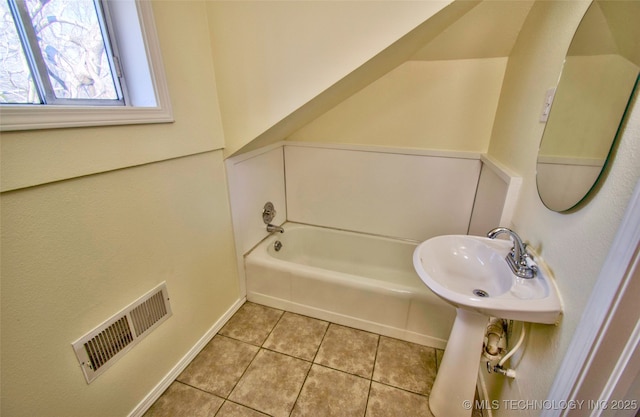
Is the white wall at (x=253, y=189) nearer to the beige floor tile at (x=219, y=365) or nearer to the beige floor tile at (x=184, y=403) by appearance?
the beige floor tile at (x=219, y=365)

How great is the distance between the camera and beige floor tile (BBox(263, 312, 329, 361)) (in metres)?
1.60

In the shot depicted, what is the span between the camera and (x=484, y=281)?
1167 millimetres

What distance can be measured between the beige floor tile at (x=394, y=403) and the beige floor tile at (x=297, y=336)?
400 mm

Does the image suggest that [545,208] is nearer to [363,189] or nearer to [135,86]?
[363,189]

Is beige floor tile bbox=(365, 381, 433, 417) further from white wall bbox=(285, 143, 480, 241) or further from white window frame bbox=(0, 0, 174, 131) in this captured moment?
white window frame bbox=(0, 0, 174, 131)

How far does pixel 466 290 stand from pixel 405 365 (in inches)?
26.0

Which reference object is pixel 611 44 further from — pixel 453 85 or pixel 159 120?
pixel 159 120

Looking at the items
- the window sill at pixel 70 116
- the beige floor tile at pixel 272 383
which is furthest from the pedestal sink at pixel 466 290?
the window sill at pixel 70 116

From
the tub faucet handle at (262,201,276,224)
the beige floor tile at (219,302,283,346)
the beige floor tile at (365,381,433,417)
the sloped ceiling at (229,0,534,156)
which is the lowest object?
the beige floor tile at (365,381,433,417)

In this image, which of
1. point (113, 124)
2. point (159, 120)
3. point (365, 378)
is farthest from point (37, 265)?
point (365, 378)

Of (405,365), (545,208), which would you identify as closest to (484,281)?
(545,208)

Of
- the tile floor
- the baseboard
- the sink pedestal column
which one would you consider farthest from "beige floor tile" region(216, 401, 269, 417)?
the sink pedestal column

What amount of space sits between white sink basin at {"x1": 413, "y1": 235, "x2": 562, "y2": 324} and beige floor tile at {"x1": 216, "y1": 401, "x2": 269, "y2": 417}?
3.40 ft

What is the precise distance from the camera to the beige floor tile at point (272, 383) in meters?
1.30
